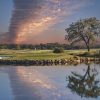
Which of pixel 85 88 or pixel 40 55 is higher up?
pixel 40 55

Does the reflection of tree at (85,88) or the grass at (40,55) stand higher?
the grass at (40,55)

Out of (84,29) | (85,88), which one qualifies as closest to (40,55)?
(84,29)

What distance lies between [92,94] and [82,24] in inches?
2252

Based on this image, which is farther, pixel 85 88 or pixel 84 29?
pixel 84 29

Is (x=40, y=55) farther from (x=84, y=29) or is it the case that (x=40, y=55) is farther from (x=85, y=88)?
(x=85, y=88)

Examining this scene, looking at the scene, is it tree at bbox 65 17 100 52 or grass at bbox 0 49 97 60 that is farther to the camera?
tree at bbox 65 17 100 52

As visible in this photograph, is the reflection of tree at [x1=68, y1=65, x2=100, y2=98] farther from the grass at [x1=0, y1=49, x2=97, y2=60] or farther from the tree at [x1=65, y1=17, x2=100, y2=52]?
the tree at [x1=65, y1=17, x2=100, y2=52]

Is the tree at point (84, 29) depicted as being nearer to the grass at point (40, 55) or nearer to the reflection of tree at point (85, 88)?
the grass at point (40, 55)

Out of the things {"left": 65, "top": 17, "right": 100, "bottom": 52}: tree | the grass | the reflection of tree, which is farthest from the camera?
{"left": 65, "top": 17, "right": 100, "bottom": 52}: tree

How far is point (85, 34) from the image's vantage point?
79062 mm

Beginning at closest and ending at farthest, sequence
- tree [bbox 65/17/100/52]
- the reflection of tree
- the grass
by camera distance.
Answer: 1. the reflection of tree
2. the grass
3. tree [bbox 65/17/100/52]

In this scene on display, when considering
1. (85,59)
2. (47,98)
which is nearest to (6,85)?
(47,98)

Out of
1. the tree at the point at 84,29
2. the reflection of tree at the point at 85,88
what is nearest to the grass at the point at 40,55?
the tree at the point at 84,29

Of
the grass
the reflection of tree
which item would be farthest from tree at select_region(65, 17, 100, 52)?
the reflection of tree
